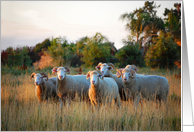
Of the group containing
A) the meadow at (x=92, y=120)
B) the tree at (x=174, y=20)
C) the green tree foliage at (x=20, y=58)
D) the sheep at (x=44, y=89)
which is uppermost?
the tree at (x=174, y=20)

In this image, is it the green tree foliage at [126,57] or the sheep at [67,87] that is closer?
the sheep at [67,87]

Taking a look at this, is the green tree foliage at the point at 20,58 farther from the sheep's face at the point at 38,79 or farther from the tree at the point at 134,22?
the tree at the point at 134,22

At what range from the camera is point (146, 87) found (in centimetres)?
541

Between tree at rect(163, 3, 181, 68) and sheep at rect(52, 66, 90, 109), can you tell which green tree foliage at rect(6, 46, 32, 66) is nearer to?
sheep at rect(52, 66, 90, 109)

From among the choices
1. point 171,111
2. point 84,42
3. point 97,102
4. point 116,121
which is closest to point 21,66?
point 84,42

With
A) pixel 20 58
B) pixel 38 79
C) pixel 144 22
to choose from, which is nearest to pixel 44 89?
pixel 38 79

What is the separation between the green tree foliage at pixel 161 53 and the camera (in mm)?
8102

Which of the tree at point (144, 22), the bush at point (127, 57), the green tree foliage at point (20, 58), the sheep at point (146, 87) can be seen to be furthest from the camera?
the bush at point (127, 57)

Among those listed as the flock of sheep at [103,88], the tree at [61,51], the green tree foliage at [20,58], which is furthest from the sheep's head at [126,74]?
the green tree foliage at [20,58]

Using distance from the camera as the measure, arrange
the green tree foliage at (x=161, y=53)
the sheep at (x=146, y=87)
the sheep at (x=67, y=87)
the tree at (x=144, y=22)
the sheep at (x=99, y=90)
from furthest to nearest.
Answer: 1. the green tree foliage at (x=161, y=53)
2. the tree at (x=144, y=22)
3. the sheep at (x=67, y=87)
4. the sheep at (x=146, y=87)
5. the sheep at (x=99, y=90)

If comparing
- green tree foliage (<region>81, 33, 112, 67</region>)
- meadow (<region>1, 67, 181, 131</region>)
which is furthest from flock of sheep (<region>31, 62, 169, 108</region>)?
green tree foliage (<region>81, 33, 112, 67</region>)

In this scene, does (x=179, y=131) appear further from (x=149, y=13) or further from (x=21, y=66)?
(x=21, y=66)

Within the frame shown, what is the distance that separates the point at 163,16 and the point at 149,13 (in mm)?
499

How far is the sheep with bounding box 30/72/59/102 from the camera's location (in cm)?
554
